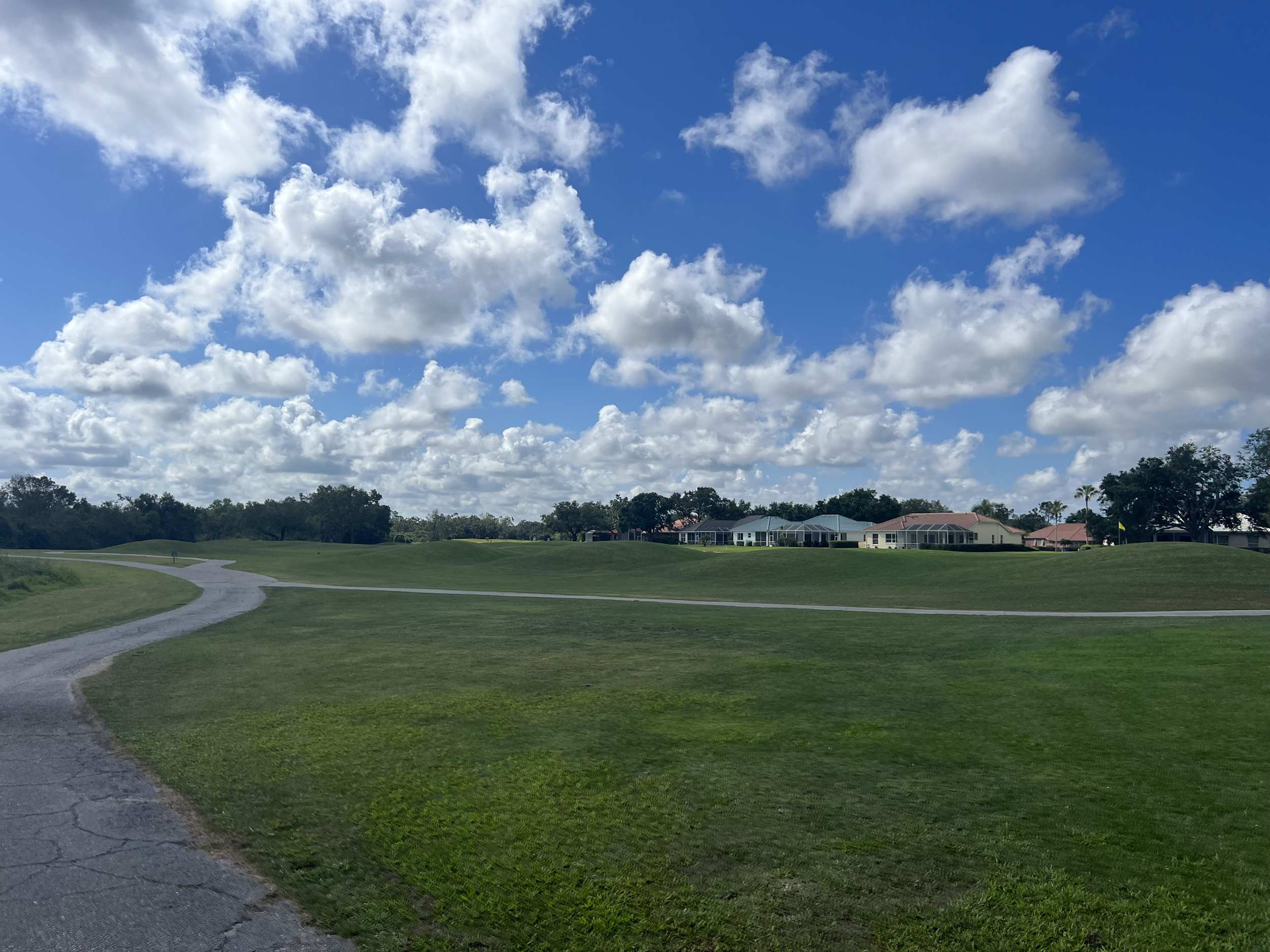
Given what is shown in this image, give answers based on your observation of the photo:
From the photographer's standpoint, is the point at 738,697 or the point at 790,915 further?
the point at 738,697

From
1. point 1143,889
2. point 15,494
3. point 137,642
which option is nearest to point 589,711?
point 1143,889

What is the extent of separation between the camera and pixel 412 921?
506cm

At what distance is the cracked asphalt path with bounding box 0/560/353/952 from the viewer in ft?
15.8

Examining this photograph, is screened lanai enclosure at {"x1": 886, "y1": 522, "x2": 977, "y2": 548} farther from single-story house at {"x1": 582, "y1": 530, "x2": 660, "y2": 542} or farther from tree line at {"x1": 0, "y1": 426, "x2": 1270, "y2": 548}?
single-story house at {"x1": 582, "y1": 530, "x2": 660, "y2": 542}

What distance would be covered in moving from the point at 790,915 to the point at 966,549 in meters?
82.6

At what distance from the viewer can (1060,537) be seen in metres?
133

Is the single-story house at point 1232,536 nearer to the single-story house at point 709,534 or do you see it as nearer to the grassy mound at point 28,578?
the single-story house at point 709,534

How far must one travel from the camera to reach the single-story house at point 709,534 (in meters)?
135

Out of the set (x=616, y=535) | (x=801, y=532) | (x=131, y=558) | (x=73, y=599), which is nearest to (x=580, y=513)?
(x=616, y=535)

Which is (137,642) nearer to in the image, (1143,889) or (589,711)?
(589,711)

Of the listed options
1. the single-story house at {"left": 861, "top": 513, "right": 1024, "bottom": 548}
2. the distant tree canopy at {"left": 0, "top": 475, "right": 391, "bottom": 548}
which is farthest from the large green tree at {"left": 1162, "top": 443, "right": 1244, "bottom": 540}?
the distant tree canopy at {"left": 0, "top": 475, "right": 391, "bottom": 548}

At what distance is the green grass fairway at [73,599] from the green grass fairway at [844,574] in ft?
25.8

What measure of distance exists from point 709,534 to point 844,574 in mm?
89780

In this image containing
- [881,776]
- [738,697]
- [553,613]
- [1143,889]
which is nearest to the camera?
[1143,889]
